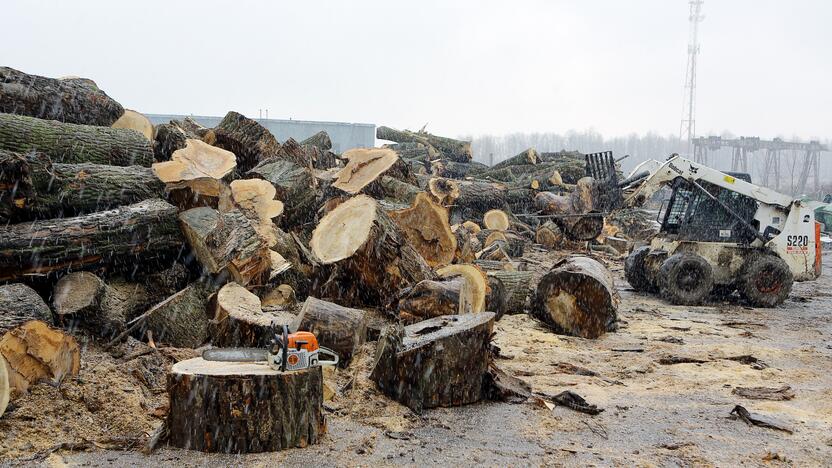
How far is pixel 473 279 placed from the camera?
6.41m

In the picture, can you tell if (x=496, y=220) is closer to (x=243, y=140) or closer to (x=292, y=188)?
(x=243, y=140)

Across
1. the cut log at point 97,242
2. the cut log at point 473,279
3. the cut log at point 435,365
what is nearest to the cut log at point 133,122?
the cut log at point 97,242

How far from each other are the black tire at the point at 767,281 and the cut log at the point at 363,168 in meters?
5.14

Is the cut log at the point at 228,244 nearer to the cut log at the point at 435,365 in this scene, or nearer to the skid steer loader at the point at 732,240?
the cut log at the point at 435,365

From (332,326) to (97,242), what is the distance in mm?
1963

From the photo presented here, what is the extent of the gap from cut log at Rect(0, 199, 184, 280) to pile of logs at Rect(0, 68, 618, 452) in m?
0.01

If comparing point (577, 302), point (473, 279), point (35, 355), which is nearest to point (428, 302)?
point (473, 279)

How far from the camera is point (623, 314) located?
27.3ft

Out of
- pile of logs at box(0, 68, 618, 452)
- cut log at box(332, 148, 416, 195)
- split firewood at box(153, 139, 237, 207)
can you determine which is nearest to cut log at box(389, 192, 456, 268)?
pile of logs at box(0, 68, 618, 452)

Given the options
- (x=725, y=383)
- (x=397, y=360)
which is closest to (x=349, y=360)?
(x=397, y=360)

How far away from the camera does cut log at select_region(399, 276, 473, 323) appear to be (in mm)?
5430

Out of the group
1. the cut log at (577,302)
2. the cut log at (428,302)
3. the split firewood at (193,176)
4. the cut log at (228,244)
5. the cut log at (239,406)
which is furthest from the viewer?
the cut log at (577,302)

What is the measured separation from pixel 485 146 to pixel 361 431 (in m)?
83.3

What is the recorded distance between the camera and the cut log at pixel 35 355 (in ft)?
12.0
